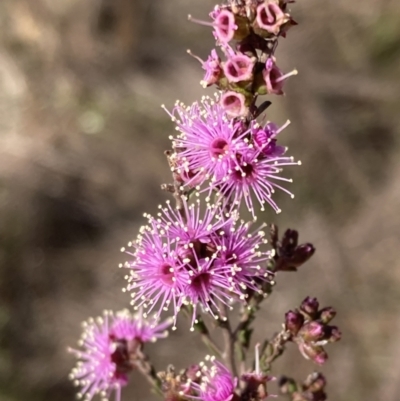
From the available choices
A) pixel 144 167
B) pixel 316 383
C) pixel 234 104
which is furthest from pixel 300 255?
pixel 144 167

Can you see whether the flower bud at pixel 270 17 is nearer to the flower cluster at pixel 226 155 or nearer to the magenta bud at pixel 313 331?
the flower cluster at pixel 226 155

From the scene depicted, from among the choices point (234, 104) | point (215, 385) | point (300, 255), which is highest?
point (234, 104)

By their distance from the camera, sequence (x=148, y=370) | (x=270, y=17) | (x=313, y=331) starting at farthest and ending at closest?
(x=148, y=370) < (x=313, y=331) < (x=270, y=17)

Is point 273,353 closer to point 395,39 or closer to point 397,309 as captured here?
point 397,309

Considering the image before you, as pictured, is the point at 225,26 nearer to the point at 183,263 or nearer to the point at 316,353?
the point at 183,263

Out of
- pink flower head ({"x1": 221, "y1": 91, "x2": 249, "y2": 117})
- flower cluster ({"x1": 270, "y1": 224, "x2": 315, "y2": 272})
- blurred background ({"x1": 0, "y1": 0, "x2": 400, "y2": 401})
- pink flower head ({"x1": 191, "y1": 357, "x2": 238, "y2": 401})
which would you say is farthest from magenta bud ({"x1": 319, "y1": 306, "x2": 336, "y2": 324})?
A: blurred background ({"x1": 0, "y1": 0, "x2": 400, "y2": 401})

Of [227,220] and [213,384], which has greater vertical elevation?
[227,220]

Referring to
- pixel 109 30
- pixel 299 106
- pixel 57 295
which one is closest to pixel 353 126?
pixel 299 106
